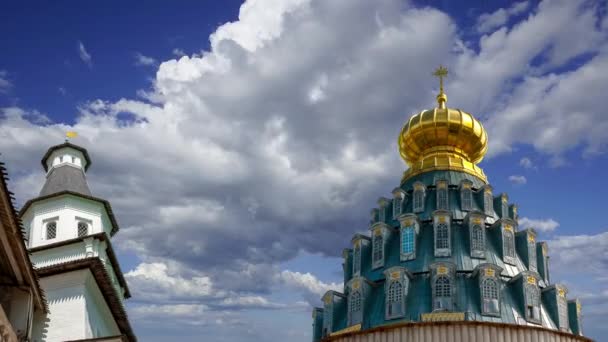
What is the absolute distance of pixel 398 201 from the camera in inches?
1406

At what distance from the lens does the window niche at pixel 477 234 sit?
32219 millimetres

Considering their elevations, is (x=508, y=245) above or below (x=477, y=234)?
below

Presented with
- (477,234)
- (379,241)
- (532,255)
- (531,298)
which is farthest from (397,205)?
(531,298)

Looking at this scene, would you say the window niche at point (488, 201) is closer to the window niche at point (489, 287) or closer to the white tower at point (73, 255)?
the window niche at point (489, 287)

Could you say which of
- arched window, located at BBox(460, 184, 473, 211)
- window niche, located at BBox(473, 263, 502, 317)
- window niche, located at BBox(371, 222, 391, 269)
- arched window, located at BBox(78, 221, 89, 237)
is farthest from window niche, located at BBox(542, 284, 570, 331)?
arched window, located at BBox(78, 221, 89, 237)

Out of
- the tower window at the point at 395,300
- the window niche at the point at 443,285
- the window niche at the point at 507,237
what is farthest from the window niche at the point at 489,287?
the tower window at the point at 395,300

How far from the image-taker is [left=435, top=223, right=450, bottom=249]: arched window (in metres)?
32.5

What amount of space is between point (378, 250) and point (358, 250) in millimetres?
1547

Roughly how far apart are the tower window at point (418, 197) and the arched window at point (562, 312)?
287 inches

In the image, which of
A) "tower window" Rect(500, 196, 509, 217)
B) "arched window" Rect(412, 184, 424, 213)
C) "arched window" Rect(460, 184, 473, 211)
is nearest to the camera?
"arched window" Rect(460, 184, 473, 211)

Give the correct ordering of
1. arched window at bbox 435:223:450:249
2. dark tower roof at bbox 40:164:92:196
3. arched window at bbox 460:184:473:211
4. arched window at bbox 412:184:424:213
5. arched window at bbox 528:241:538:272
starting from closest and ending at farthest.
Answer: dark tower roof at bbox 40:164:92:196 < arched window at bbox 435:223:450:249 < arched window at bbox 528:241:538:272 < arched window at bbox 460:184:473:211 < arched window at bbox 412:184:424:213

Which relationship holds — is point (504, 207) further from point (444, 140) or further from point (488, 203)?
point (444, 140)

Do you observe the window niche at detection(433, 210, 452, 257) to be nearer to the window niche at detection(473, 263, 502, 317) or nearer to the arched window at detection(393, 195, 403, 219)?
the window niche at detection(473, 263, 502, 317)

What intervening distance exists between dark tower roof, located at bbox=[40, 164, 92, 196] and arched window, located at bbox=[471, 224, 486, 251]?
53.1 ft
